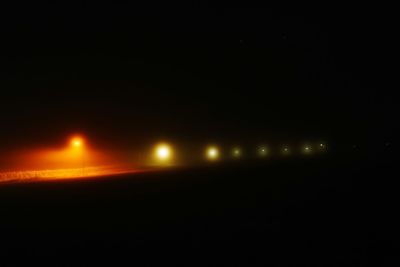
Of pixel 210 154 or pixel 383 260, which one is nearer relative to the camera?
pixel 383 260

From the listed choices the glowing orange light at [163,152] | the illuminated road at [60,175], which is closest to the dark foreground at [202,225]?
the illuminated road at [60,175]

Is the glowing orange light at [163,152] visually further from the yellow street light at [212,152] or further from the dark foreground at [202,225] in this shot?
the dark foreground at [202,225]

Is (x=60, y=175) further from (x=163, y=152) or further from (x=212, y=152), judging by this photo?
(x=212, y=152)

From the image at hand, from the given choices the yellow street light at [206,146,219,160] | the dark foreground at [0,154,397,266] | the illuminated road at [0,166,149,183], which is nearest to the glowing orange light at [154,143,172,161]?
the yellow street light at [206,146,219,160]

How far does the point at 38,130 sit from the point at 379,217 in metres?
42.8

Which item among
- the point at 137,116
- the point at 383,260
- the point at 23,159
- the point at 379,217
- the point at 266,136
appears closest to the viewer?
the point at 383,260

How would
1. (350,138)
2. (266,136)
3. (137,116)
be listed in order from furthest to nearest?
(350,138) → (266,136) → (137,116)

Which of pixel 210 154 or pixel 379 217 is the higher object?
pixel 210 154

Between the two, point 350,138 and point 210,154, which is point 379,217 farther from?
point 350,138

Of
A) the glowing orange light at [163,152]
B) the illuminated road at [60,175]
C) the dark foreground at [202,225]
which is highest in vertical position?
the glowing orange light at [163,152]

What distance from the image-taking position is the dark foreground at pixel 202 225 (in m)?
8.66

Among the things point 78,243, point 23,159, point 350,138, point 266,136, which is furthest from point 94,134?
point 350,138

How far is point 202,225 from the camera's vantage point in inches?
444

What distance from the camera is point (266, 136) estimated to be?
2918 inches
